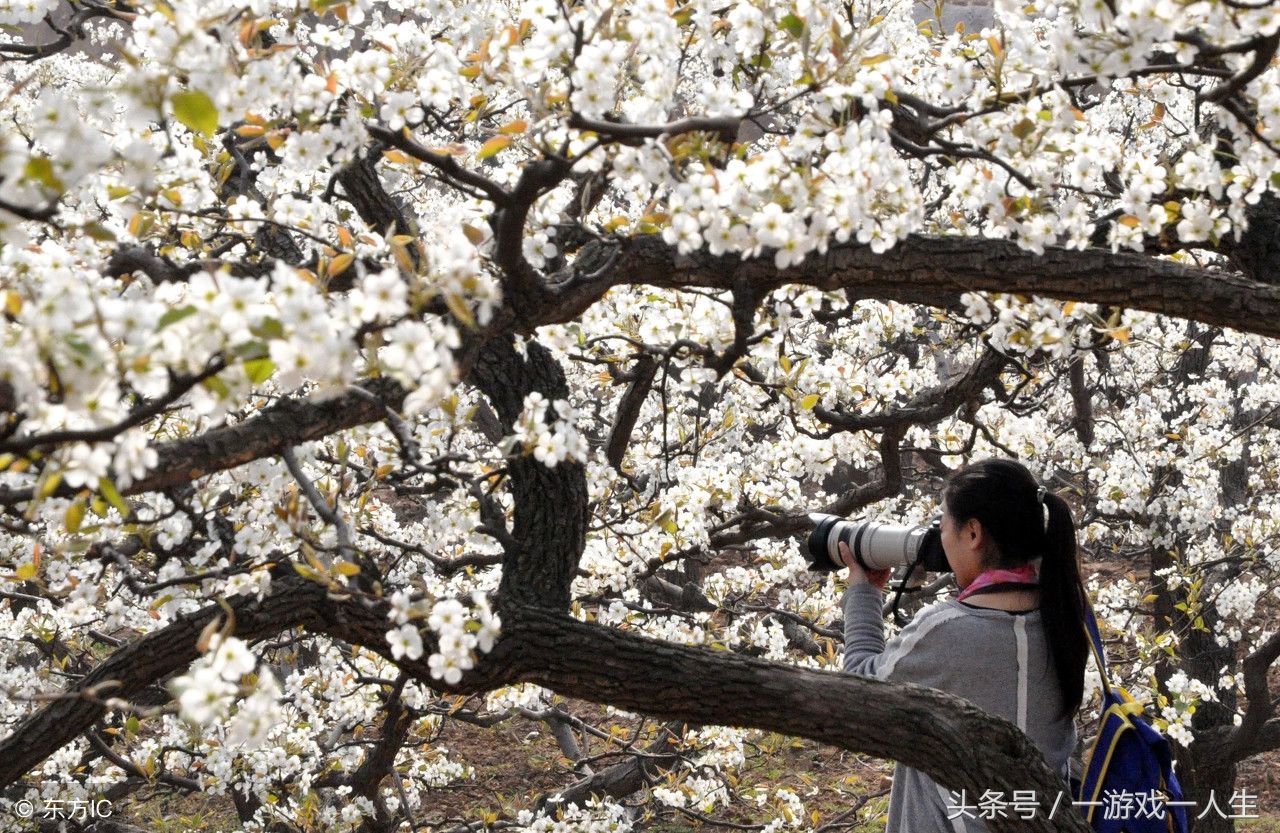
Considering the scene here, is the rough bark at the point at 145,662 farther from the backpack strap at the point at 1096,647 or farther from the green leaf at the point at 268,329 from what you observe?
the backpack strap at the point at 1096,647

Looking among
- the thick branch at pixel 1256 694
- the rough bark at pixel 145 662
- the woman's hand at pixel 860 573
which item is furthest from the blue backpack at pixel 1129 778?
the thick branch at pixel 1256 694

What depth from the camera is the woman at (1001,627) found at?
7.66ft

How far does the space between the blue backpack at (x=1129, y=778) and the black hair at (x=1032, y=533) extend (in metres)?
0.08

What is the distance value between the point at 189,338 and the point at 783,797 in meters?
4.49

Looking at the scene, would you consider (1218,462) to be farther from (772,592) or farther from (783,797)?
(772,592)

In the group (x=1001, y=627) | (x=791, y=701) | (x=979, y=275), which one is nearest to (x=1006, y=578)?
(x=1001, y=627)

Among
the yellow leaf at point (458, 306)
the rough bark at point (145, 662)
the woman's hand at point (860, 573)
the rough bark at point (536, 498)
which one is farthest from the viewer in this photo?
the rough bark at point (536, 498)

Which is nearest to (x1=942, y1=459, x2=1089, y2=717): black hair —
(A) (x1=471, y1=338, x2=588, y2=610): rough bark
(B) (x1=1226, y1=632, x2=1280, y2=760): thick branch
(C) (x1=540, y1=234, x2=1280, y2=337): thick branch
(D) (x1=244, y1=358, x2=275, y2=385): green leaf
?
(C) (x1=540, y1=234, x2=1280, y2=337): thick branch

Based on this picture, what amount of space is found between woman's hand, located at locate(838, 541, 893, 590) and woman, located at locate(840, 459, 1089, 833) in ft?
0.59

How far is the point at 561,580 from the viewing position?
112 inches

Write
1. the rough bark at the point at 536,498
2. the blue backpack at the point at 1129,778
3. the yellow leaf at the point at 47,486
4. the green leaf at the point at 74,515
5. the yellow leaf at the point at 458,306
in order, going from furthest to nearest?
the rough bark at the point at 536,498
the blue backpack at the point at 1129,778
the green leaf at the point at 74,515
the yellow leaf at the point at 458,306
the yellow leaf at the point at 47,486

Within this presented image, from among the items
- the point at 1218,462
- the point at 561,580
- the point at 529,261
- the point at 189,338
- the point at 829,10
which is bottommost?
the point at 189,338

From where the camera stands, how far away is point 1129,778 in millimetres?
2270

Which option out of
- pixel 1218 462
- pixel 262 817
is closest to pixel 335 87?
pixel 262 817
